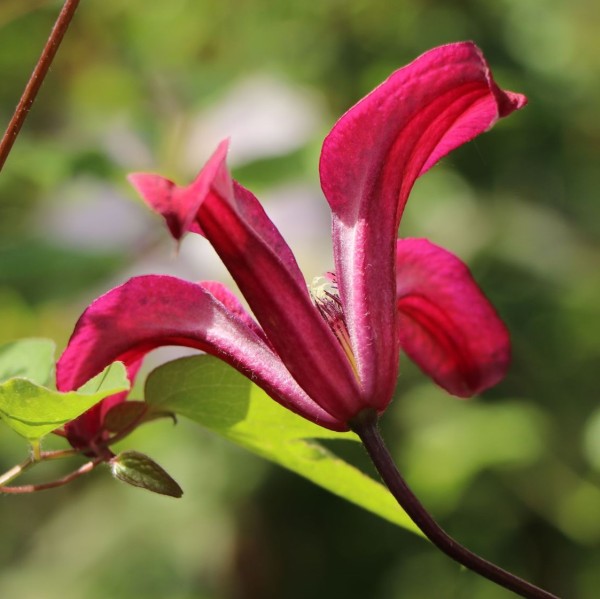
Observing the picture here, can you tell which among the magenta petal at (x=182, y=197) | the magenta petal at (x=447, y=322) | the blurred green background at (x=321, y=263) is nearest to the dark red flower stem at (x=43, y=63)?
the magenta petal at (x=182, y=197)

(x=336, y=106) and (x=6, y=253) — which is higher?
(x=6, y=253)

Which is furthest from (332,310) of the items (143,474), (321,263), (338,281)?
(321,263)

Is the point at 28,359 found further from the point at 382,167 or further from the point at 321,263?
the point at 321,263

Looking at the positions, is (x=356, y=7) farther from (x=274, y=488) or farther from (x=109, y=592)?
A: (x=109, y=592)

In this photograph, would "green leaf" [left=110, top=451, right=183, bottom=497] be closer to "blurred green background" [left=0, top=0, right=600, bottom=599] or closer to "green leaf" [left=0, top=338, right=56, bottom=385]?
"green leaf" [left=0, top=338, right=56, bottom=385]

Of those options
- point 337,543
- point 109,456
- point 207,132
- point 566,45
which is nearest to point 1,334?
point 207,132

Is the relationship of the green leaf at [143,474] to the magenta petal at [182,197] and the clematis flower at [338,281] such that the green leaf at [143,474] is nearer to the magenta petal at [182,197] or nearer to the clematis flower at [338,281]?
the clematis flower at [338,281]

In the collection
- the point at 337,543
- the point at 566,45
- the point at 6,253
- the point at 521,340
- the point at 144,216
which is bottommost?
the point at 337,543
